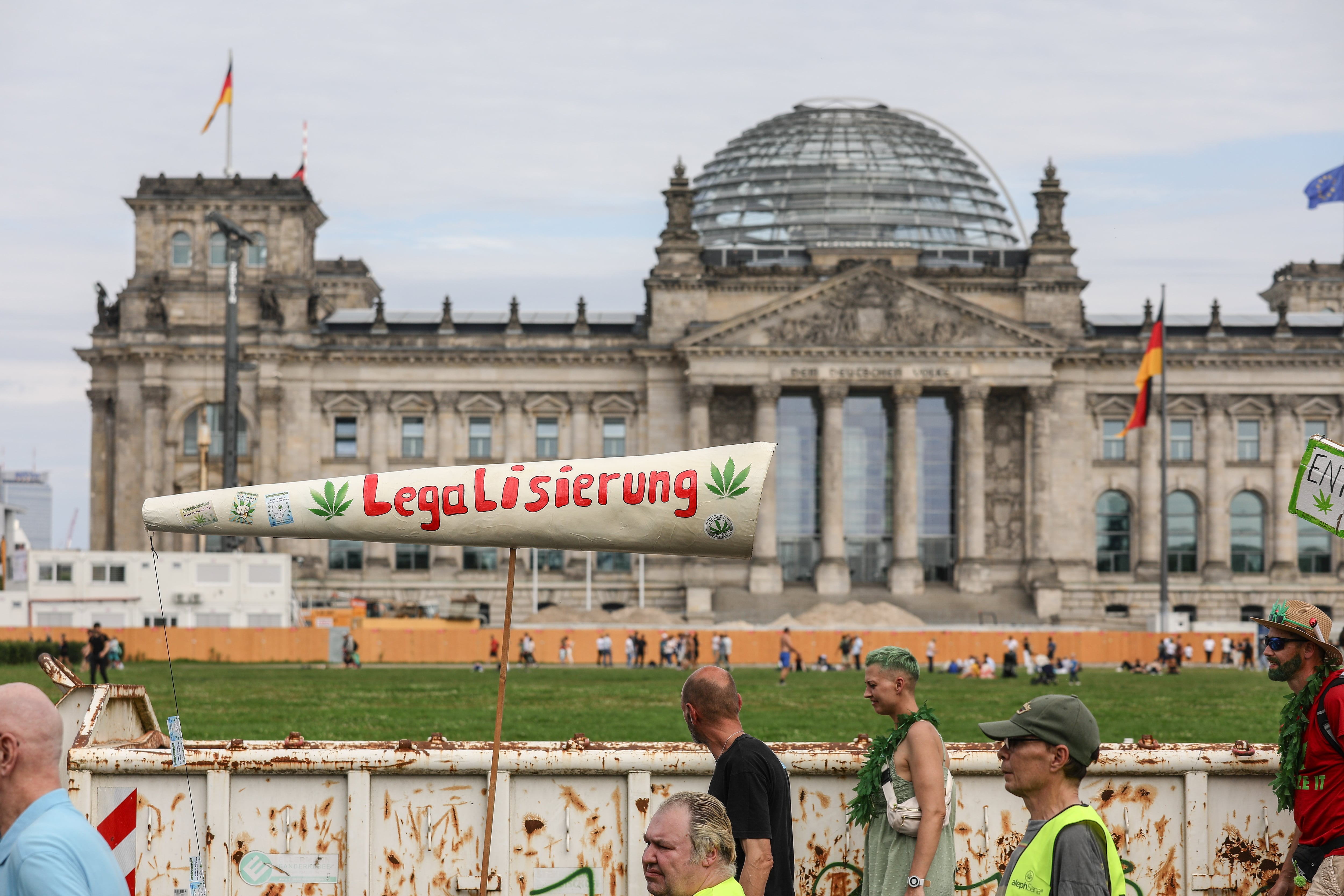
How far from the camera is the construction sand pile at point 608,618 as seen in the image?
77438 mm

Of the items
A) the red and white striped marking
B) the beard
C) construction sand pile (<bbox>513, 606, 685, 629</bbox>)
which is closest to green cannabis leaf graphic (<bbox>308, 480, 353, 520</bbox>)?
the red and white striped marking

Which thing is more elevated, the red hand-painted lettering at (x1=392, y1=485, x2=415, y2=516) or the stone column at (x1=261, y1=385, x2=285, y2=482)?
the stone column at (x1=261, y1=385, x2=285, y2=482)

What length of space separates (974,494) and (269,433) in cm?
→ 3730

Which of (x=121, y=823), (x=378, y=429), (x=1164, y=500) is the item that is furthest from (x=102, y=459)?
(x=121, y=823)

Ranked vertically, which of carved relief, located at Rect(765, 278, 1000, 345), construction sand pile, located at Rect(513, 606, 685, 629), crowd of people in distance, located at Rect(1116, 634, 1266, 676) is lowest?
crowd of people in distance, located at Rect(1116, 634, 1266, 676)

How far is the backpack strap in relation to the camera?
31.5ft

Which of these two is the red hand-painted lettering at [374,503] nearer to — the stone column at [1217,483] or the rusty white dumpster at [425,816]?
the rusty white dumpster at [425,816]

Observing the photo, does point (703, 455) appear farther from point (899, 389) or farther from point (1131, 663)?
point (899, 389)

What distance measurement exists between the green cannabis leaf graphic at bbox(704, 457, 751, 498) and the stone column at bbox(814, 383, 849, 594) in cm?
7708

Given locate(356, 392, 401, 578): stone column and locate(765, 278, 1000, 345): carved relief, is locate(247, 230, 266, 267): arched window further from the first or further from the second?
locate(765, 278, 1000, 345): carved relief

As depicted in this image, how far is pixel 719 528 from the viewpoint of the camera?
939cm

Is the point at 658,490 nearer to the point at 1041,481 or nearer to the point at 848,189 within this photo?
the point at 1041,481

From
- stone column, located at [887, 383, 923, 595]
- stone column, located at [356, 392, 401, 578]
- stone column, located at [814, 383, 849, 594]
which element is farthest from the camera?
stone column, located at [356, 392, 401, 578]

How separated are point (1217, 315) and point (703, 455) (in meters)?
→ 87.0
